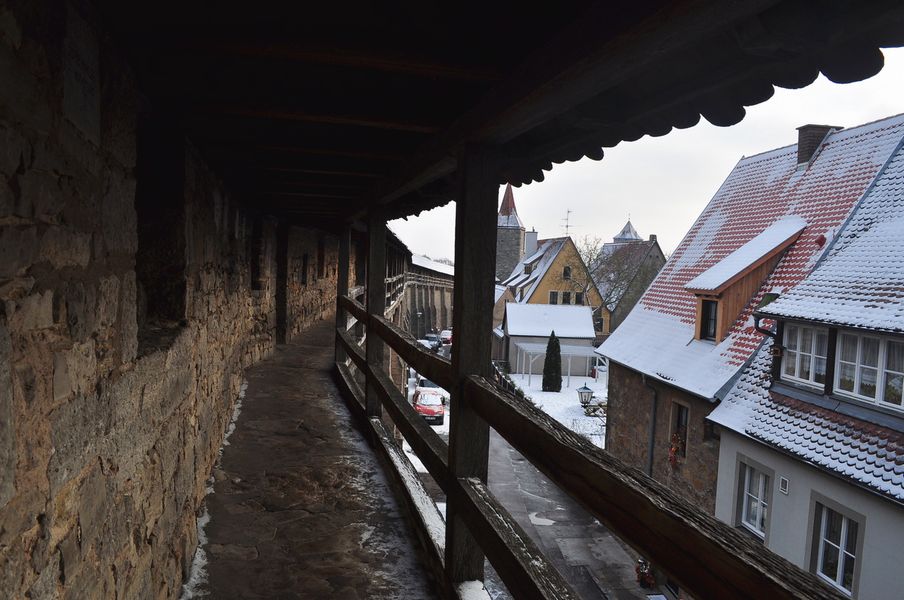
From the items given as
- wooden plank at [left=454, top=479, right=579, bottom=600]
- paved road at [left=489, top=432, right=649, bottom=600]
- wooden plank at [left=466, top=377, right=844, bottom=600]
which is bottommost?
paved road at [left=489, top=432, right=649, bottom=600]

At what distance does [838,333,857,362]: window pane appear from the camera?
8086 mm

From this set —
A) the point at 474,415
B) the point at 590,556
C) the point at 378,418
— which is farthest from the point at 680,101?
the point at 590,556

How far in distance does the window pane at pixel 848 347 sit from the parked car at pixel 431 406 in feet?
36.6

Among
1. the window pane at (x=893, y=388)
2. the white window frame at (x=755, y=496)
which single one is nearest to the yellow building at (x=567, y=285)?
the white window frame at (x=755, y=496)

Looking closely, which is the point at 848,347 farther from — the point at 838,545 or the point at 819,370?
the point at 838,545

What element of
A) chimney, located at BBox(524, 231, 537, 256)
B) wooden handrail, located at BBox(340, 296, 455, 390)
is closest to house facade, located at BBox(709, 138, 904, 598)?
wooden handrail, located at BBox(340, 296, 455, 390)

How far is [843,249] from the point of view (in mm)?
9562

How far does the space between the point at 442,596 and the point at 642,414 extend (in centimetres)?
1090

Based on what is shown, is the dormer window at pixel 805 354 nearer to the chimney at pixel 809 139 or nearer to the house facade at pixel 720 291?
the house facade at pixel 720 291

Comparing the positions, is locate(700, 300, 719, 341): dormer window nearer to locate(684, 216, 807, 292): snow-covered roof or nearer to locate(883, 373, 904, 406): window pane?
locate(684, 216, 807, 292): snow-covered roof

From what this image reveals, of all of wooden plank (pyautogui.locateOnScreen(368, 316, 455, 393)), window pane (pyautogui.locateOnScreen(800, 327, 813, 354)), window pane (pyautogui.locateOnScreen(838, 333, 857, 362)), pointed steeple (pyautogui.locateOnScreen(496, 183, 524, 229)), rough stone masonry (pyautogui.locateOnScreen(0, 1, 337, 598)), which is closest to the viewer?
rough stone masonry (pyautogui.locateOnScreen(0, 1, 337, 598))

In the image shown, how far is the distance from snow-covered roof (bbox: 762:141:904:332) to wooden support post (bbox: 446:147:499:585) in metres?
6.56

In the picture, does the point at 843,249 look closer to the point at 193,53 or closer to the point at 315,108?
the point at 315,108

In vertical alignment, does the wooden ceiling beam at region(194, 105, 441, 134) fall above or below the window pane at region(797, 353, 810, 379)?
above
